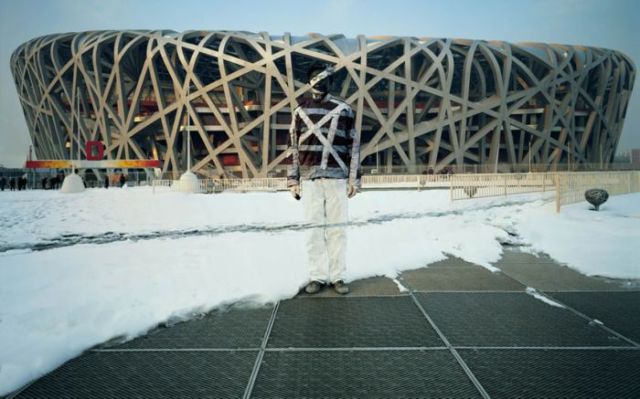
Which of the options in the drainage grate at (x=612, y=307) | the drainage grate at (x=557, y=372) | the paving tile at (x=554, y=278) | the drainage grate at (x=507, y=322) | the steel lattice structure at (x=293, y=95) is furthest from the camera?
the steel lattice structure at (x=293, y=95)

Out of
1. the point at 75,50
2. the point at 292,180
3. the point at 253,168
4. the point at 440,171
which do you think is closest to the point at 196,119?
the point at 253,168

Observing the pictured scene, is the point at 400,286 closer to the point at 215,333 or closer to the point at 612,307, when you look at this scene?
the point at 612,307

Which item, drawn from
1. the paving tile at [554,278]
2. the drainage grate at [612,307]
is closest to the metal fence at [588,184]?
the paving tile at [554,278]

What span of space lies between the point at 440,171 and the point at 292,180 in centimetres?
4175

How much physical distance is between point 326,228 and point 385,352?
1.70 m

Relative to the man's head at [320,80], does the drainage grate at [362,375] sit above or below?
below

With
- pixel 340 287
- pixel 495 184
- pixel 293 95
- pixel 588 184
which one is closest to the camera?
pixel 340 287

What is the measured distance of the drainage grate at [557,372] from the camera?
176cm

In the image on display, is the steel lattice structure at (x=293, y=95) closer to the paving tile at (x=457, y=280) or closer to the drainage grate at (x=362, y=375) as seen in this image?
the paving tile at (x=457, y=280)

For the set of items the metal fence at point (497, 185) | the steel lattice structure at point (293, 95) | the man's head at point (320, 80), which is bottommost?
the metal fence at point (497, 185)

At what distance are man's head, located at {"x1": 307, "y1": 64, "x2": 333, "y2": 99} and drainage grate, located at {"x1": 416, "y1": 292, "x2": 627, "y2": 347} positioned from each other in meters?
2.09

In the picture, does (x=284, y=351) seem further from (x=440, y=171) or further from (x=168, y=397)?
(x=440, y=171)

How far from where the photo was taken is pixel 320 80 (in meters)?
3.80

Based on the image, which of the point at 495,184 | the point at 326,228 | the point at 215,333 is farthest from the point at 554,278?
the point at 495,184
